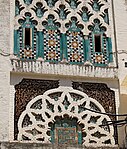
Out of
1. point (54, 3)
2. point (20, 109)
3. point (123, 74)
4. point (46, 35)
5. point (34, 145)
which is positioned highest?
point (54, 3)

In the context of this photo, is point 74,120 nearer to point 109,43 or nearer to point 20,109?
point 20,109

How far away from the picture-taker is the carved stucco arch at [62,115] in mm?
11109

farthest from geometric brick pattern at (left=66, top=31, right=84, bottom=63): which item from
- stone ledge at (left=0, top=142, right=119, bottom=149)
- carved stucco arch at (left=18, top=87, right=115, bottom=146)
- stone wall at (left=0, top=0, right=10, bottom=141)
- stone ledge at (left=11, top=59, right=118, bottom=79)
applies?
stone ledge at (left=0, top=142, right=119, bottom=149)

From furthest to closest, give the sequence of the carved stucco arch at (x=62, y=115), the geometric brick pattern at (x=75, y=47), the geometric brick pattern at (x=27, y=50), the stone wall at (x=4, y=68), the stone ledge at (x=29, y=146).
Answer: the geometric brick pattern at (x=75, y=47), the geometric brick pattern at (x=27, y=50), the carved stucco arch at (x=62, y=115), the stone wall at (x=4, y=68), the stone ledge at (x=29, y=146)

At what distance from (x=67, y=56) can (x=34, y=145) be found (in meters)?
2.53

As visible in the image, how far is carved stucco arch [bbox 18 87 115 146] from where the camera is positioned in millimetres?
11109

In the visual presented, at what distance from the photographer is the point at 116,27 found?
1253cm

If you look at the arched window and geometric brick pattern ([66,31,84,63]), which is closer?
the arched window

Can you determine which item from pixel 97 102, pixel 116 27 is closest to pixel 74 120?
pixel 97 102

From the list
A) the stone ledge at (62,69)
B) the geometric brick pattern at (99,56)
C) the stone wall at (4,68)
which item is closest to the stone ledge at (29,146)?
the stone wall at (4,68)

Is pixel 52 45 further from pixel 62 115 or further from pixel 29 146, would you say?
pixel 29 146

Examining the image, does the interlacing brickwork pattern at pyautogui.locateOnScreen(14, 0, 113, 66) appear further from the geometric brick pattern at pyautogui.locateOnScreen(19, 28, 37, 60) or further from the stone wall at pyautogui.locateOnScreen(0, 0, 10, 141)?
the stone wall at pyautogui.locateOnScreen(0, 0, 10, 141)

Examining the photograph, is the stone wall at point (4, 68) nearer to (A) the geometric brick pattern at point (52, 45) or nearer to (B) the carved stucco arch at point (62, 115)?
(B) the carved stucco arch at point (62, 115)

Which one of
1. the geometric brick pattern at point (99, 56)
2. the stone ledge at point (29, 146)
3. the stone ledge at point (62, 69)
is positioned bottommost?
the stone ledge at point (29, 146)
